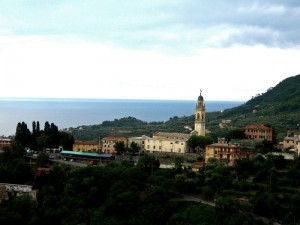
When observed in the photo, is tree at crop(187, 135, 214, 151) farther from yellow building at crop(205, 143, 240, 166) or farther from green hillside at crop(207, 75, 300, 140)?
green hillside at crop(207, 75, 300, 140)

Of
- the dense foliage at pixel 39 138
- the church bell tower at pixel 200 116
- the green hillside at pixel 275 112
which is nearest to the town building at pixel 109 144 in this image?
the dense foliage at pixel 39 138

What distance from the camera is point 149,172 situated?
126 feet

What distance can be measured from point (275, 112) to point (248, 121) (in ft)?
36.1

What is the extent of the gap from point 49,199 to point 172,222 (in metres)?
9.86

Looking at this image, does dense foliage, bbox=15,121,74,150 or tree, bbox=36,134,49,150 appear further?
dense foliage, bbox=15,121,74,150

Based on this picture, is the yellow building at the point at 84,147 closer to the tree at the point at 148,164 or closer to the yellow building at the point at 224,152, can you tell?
the tree at the point at 148,164

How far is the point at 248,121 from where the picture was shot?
85812 millimetres

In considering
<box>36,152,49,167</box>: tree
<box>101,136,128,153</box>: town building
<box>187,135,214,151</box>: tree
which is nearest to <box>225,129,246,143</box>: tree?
<box>187,135,214,151</box>: tree

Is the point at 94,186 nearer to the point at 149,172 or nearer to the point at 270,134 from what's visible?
the point at 149,172

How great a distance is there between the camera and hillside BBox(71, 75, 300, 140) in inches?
3080

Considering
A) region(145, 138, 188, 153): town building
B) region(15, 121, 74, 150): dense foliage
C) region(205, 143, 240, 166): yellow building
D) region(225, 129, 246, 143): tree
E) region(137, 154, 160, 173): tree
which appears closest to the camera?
region(137, 154, 160, 173): tree

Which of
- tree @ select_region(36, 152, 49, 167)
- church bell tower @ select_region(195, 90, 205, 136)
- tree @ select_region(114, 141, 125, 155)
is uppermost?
church bell tower @ select_region(195, 90, 205, 136)

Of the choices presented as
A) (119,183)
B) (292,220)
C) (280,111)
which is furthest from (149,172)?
(280,111)

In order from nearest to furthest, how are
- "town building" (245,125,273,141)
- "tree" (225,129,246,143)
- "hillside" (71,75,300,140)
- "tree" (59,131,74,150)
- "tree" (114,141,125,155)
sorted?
1. "town building" (245,125,273,141)
2. "tree" (225,129,246,143)
3. "tree" (114,141,125,155)
4. "tree" (59,131,74,150)
5. "hillside" (71,75,300,140)
